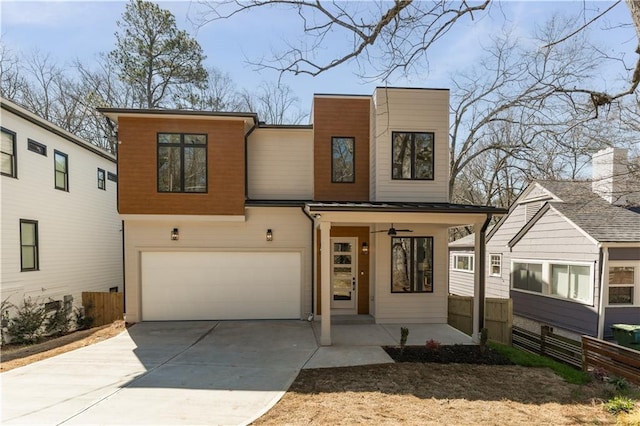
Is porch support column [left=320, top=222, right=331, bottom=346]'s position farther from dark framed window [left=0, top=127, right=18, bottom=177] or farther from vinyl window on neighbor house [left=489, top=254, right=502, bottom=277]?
vinyl window on neighbor house [left=489, top=254, right=502, bottom=277]

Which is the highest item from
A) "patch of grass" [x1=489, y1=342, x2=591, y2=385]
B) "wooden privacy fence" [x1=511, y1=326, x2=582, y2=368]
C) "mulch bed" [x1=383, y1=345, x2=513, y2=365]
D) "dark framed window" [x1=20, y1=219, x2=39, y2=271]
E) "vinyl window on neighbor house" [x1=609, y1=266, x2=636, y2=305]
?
"dark framed window" [x1=20, y1=219, x2=39, y2=271]

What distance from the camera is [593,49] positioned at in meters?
6.20

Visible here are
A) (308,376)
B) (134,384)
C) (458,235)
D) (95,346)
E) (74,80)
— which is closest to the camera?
(134,384)

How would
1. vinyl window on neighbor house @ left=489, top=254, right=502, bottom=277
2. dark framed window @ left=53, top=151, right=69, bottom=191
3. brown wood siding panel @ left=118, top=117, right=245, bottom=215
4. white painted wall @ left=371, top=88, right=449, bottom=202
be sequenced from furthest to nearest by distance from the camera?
vinyl window on neighbor house @ left=489, top=254, right=502, bottom=277 → dark framed window @ left=53, top=151, right=69, bottom=191 → white painted wall @ left=371, top=88, right=449, bottom=202 → brown wood siding panel @ left=118, top=117, right=245, bottom=215

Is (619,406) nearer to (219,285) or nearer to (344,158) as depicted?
(344,158)

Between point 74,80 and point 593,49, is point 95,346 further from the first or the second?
point 74,80

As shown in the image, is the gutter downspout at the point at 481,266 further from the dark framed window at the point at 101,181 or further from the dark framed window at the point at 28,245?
the dark framed window at the point at 101,181

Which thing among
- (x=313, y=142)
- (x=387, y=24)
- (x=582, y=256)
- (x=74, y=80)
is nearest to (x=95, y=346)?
(x=313, y=142)

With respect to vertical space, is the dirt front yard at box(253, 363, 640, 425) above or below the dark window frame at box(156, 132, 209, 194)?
below

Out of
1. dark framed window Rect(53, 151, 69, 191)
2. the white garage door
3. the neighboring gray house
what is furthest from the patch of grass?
dark framed window Rect(53, 151, 69, 191)

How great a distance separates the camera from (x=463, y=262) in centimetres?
1600

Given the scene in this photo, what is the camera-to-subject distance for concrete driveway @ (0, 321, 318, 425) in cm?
431

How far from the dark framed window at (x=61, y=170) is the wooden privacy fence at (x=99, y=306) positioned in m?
3.84

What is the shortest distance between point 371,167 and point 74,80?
1809 cm
